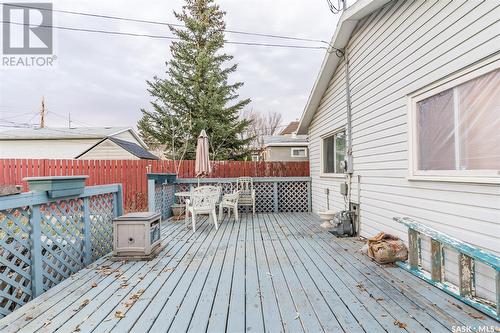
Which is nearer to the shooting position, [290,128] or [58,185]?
[58,185]

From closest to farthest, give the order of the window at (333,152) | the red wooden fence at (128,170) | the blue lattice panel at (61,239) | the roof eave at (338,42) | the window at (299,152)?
the blue lattice panel at (61,239)
the roof eave at (338,42)
the window at (333,152)
the red wooden fence at (128,170)
the window at (299,152)

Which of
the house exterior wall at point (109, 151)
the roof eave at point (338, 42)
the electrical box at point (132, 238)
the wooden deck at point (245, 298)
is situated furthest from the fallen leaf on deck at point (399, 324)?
the house exterior wall at point (109, 151)

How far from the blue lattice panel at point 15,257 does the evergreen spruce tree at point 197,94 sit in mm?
10347

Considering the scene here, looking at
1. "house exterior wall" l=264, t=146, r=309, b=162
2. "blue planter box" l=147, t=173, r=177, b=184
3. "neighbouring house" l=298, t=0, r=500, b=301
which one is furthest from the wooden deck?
"house exterior wall" l=264, t=146, r=309, b=162

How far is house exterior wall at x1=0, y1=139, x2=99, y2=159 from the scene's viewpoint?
53.3 ft

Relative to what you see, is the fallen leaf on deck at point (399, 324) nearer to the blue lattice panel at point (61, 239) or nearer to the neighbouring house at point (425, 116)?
the neighbouring house at point (425, 116)

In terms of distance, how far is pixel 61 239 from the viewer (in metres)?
2.94

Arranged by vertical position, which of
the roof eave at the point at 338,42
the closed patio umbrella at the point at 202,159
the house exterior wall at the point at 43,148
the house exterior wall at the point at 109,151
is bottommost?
the closed patio umbrella at the point at 202,159

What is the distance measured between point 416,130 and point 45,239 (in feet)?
14.7

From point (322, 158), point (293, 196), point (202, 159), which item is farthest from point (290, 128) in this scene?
point (202, 159)

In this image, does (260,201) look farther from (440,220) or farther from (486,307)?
(486,307)

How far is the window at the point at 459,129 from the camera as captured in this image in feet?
7.22

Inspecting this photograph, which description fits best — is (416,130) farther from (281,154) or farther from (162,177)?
(281,154)

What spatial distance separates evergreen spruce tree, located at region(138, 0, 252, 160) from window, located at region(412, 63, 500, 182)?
10.2 meters
